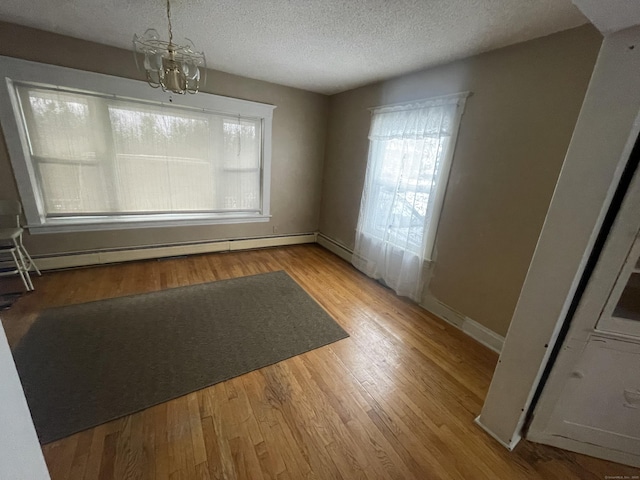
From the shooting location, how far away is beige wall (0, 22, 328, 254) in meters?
2.44

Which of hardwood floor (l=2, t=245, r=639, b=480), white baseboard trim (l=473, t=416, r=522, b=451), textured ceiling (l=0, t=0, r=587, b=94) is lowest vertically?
hardwood floor (l=2, t=245, r=639, b=480)

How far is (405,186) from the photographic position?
8.91 ft

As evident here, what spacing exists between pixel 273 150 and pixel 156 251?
211 cm

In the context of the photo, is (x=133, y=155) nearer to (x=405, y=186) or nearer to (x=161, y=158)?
(x=161, y=158)

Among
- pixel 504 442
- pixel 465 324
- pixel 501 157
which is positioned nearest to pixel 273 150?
pixel 501 157

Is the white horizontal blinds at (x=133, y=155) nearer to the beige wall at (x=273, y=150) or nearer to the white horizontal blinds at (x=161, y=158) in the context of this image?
the white horizontal blinds at (x=161, y=158)

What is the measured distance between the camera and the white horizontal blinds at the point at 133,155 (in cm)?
264

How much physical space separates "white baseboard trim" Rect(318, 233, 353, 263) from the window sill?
1140 millimetres

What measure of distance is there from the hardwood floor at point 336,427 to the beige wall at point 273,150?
3.19 ft

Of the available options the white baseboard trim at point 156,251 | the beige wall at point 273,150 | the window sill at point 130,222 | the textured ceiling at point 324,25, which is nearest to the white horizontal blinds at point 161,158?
the window sill at point 130,222

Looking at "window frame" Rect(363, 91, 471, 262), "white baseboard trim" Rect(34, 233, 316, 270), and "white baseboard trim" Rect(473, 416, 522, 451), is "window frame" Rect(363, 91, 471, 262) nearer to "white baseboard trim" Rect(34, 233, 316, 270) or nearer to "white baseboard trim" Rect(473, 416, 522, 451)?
"white baseboard trim" Rect(473, 416, 522, 451)

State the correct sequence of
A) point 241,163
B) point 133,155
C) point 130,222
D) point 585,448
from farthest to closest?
point 241,163 → point 130,222 → point 133,155 → point 585,448

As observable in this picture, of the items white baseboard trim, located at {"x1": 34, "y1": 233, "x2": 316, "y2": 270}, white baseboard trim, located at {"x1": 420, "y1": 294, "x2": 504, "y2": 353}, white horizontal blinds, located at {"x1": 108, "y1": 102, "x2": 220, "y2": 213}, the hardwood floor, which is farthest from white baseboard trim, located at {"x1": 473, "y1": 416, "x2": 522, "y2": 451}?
white horizontal blinds, located at {"x1": 108, "y1": 102, "x2": 220, "y2": 213}

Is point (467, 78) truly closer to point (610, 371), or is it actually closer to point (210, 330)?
point (610, 371)
